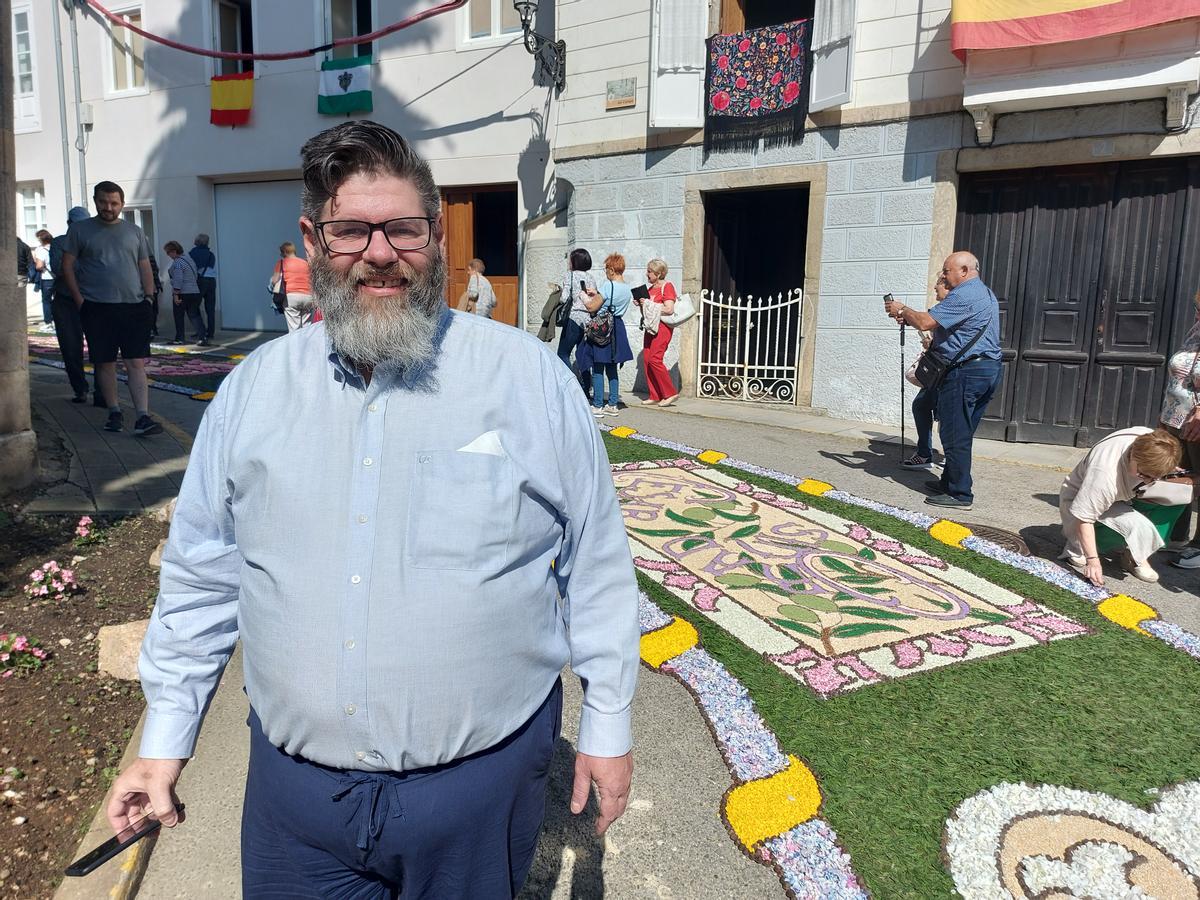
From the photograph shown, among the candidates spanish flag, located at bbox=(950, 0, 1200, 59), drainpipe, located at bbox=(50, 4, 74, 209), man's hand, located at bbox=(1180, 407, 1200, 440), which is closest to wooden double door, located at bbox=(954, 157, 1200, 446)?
spanish flag, located at bbox=(950, 0, 1200, 59)

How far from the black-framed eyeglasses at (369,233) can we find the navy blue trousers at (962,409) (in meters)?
5.33

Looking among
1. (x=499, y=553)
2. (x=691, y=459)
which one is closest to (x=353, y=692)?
(x=499, y=553)

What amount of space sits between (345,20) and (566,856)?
15945 millimetres

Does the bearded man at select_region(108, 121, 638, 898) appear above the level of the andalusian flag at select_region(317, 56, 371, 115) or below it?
below

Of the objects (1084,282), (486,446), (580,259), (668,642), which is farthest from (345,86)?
(486,446)

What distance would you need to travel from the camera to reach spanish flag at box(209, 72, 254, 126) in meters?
15.9

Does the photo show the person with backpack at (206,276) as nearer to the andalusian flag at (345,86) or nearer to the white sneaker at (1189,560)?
the andalusian flag at (345,86)

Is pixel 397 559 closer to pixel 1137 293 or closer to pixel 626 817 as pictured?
pixel 626 817

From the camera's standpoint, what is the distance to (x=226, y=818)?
264 cm

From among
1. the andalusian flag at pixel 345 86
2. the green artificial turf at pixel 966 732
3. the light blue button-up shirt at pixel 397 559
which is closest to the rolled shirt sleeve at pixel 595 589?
the light blue button-up shirt at pixel 397 559

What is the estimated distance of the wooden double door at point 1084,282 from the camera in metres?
8.24

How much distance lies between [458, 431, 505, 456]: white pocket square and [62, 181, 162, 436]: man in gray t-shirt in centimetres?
629

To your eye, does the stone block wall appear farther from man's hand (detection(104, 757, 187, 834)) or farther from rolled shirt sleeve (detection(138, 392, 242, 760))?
man's hand (detection(104, 757, 187, 834))

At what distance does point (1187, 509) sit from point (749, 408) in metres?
5.70
